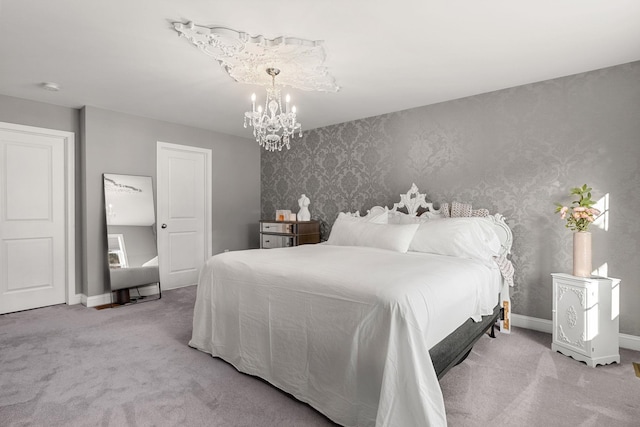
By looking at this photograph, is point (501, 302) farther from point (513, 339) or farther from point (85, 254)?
point (85, 254)

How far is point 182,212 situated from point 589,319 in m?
4.77

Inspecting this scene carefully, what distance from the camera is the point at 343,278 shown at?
1903 millimetres

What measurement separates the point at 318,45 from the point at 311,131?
2.68 metres

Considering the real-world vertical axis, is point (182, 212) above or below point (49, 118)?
below

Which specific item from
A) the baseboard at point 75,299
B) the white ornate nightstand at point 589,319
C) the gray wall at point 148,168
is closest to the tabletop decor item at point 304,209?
the gray wall at point 148,168

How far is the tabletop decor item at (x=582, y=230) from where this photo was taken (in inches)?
104

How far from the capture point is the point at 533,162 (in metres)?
3.19

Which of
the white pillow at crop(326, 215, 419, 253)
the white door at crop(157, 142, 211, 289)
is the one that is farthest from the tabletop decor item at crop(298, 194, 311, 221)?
the white door at crop(157, 142, 211, 289)

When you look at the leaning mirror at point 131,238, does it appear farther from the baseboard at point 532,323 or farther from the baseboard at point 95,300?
the baseboard at point 532,323

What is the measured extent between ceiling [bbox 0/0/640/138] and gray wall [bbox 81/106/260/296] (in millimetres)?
469

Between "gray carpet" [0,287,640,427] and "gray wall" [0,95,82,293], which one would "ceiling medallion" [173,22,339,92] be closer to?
"gray carpet" [0,287,640,427]

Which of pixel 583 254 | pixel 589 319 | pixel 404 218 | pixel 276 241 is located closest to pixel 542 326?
pixel 589 319

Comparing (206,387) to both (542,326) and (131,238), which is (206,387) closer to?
(131,238)

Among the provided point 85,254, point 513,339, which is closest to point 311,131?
point 85,254
